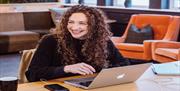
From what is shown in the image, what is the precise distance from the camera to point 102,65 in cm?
230

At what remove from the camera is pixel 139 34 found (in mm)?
5797

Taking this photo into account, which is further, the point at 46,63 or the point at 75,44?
the point at 75,44

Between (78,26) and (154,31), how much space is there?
12.3ft

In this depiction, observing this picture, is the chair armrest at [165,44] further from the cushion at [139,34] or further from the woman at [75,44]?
the woman at [75,44]

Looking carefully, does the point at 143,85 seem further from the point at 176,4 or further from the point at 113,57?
the point at 176,4

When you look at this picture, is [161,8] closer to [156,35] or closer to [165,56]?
[156,35]

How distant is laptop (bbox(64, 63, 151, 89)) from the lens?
5.83ft

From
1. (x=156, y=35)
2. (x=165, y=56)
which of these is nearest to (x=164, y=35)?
(x=156, y=35)

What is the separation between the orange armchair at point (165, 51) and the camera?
15.7 feet

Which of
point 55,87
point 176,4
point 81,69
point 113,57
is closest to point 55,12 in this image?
point 176,4

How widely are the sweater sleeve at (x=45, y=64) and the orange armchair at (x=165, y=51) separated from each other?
2765 millimetres

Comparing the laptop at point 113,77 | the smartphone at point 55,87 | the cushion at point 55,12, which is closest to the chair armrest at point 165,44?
the cushion at point 55,12

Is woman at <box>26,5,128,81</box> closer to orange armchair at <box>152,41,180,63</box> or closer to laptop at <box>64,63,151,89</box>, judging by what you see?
laptop at <box>64,63,151,89</box>

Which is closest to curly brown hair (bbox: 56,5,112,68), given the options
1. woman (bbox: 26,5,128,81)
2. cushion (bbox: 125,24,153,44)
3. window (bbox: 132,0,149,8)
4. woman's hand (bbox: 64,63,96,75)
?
woman (bbox: 26,5,128,81)
